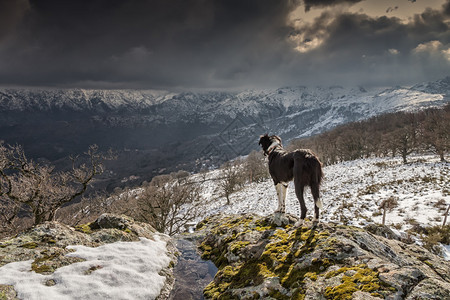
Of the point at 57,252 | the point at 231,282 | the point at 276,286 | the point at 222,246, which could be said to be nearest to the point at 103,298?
the point at 57,252

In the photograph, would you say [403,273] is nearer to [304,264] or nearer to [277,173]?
[304,264]

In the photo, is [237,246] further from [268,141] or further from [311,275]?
[268,141]

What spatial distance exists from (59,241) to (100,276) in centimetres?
207

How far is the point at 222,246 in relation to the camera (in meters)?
7.54

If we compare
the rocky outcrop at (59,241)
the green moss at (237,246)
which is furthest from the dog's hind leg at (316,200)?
the rocky outcrop at (59,241)

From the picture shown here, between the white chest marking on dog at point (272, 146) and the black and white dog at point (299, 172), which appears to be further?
the white chest marking on dog at point (272, 146)

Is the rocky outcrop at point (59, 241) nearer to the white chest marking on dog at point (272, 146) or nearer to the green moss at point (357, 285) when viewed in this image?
the green moss at point (357, 285)

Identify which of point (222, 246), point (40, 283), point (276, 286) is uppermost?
point (40, 283)

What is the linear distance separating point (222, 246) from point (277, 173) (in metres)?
3.26

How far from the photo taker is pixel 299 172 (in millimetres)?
6648

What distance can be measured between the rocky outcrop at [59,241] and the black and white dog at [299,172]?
14.5 feet

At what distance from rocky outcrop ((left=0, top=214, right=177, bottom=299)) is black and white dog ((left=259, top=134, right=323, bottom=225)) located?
443 centimetres

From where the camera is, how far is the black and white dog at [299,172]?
6484mm

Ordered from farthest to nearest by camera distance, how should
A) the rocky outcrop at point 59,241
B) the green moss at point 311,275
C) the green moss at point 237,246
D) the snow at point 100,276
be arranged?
the green moss at point 237,246, the rocky outcrop at point 59,241, the green moss at point 311,275, the snow at point 100,276
